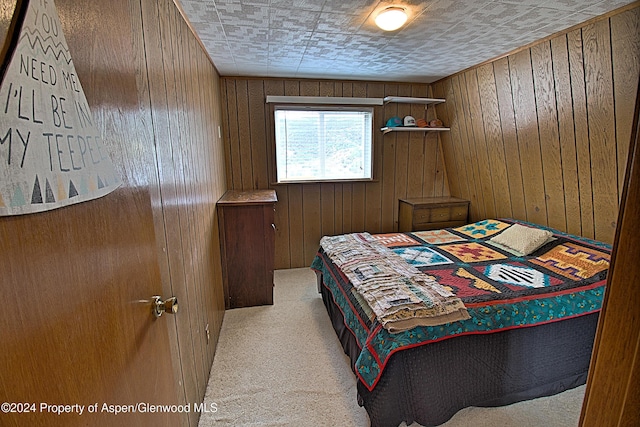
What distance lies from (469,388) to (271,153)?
2909 mm

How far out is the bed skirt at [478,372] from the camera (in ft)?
5.10

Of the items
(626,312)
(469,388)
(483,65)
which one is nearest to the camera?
(626,312)

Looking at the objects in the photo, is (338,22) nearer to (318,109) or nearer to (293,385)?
(318,109)

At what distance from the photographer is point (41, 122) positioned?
495 millimetres

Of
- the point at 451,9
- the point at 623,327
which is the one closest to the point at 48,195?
the point at 623,327

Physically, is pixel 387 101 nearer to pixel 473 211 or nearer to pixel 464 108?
pixel 464 108

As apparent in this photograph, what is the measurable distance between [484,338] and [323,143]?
2.71 meters

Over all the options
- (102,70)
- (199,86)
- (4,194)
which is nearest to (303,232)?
(199,86)

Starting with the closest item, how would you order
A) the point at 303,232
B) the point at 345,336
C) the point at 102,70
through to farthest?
the point at 102,70 → the point at 345,336 → the point at 303,232

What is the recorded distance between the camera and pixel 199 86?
90.9 inches

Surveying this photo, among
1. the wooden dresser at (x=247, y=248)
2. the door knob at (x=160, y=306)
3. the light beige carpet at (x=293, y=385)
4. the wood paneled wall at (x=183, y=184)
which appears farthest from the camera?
the wooden dresser at (x=247, y=248)

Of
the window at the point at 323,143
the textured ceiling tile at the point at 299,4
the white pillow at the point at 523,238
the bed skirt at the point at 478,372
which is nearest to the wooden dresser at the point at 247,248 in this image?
the window at the point at 323,143

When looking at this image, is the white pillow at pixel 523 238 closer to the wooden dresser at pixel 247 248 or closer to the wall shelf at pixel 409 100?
the wall shelf at pixel 409 100

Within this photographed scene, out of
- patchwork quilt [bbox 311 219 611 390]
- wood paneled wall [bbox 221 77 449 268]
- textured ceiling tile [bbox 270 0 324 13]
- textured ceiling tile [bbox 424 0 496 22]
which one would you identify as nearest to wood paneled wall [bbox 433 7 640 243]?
patchwork quilt [bbox 311 219 611 390]
